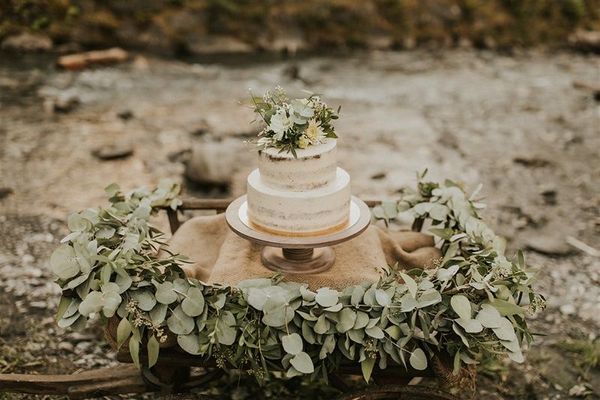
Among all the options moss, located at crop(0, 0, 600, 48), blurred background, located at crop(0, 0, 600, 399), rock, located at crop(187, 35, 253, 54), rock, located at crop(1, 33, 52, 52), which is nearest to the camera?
blurred background, located at crop(0, 0, 600, 399)

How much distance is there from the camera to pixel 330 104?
776 cm

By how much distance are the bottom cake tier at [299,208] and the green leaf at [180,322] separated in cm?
50

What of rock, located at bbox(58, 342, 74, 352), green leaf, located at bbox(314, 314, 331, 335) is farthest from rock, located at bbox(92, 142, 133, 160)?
green leaf, located at bbox(314, 314, 331, 335)

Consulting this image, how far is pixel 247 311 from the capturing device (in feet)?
8.47

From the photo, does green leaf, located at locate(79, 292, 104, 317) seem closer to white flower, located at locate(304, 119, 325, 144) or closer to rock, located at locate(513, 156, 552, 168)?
white flower, located at locate(304, 119, 325, 144)

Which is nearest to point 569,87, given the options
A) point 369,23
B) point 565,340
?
point 369,23

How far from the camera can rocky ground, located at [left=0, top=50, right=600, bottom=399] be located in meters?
3.92

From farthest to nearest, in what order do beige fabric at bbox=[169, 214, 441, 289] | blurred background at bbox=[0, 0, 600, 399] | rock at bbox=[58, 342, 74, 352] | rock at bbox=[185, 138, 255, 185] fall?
1. rock at bbox=[185, 138, 255, 185]
2. blurred background at bbox=[0, 0, 600, 399]
3. rock at bbox=[58, 342, 74, 352]
4. beige fabric at bbox=[169, 214, 441, 289]

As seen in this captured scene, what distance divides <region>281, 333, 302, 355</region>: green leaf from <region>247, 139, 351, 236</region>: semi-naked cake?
446 millimetres

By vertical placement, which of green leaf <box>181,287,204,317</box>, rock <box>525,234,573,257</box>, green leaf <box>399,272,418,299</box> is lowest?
rock <box>525,234,573,257</box>

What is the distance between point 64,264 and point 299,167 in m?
1.02

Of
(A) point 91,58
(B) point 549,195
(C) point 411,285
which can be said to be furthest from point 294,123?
(A) point 91,58

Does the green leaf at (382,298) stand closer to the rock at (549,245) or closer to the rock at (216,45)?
the rock at (549,245)

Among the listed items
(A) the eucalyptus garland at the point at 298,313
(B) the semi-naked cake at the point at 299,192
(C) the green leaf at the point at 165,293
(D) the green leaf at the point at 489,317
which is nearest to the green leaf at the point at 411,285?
(A) the eucalyptus garland at the point at 298,313
